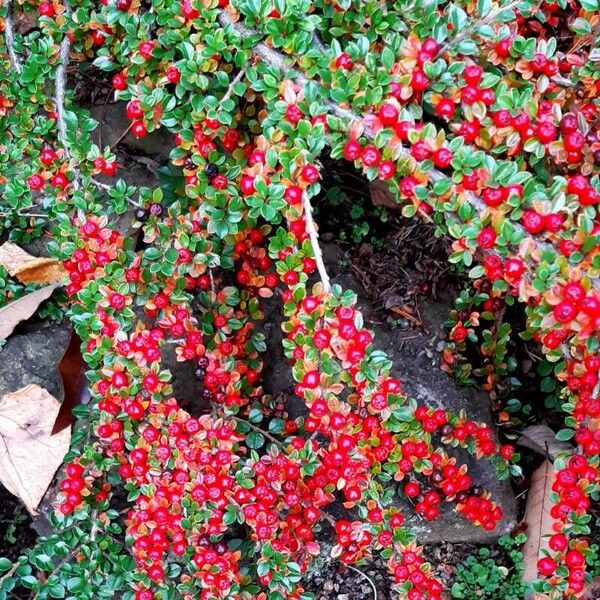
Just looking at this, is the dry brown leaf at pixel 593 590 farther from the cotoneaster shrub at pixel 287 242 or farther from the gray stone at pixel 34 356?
the gray stone at pixel 34 356

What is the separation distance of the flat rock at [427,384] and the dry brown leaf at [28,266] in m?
1.19

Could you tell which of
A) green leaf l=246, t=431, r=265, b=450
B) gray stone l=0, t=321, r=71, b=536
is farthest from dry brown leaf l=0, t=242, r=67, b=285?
green leaf l=246, t=431, r=265, b=450

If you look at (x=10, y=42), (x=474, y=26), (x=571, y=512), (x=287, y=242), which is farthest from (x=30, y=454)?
(x=474, y=26)

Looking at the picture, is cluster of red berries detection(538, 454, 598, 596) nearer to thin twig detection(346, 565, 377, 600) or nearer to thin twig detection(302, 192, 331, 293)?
thin twig detection(346, 565, 377, 600)

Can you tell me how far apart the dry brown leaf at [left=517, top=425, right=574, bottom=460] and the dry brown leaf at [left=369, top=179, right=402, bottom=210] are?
137cm

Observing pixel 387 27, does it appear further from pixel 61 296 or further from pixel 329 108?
pixel 61 296

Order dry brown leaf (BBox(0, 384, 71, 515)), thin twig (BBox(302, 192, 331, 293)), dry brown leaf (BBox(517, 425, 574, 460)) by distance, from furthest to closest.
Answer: dry brown leaf (BBox(517, 425, 574, 460)), dry brown leaf (BBox(0, 384, 71, 515)), thin twig (BBox(302, 192, 331, 293))

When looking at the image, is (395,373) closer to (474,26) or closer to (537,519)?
(537,519)

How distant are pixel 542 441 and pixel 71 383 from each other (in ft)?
7.97

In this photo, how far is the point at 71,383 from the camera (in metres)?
3.60

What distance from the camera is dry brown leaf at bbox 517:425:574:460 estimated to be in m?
3.63

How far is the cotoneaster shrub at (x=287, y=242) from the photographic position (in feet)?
8.46

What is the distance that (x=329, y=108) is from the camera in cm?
272

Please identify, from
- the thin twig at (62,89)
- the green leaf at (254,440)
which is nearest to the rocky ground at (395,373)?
the green leaf at (254,440)
